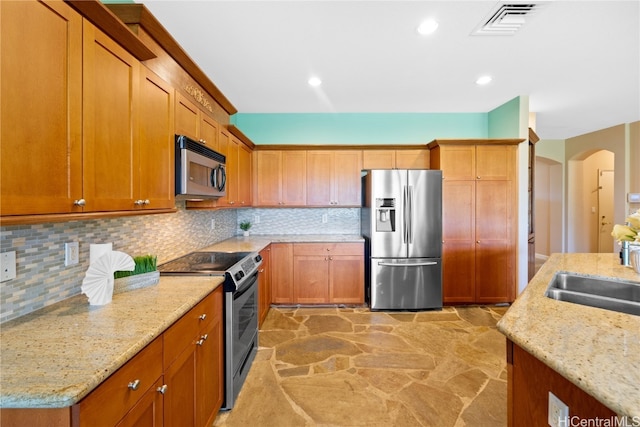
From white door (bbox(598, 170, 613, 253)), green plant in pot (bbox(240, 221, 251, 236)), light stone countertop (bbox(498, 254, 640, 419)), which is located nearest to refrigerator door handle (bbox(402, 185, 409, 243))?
light stone countertop (bbox(498, 254, 640, 419))

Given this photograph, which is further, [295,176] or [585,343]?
[295,176]

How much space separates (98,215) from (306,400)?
68.9 inches

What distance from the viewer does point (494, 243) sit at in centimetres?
373

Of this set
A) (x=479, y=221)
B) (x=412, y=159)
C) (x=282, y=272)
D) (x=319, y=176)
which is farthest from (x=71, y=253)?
(x=479, y=221)

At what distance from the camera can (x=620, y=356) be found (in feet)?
2.78

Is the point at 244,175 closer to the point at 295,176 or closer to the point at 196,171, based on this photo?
the point at 295,176

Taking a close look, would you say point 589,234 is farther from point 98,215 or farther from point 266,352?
point 98,215

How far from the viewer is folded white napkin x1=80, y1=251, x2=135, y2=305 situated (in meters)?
1.33

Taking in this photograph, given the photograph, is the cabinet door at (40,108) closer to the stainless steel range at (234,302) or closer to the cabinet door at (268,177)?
the stainless steel range at (234,302)

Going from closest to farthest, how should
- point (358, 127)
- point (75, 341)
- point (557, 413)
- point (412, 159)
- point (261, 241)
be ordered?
point (557, 413), point (75, 341), point (261, 241), point (412, 159), point (358, 127)

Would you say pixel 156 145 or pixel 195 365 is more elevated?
pixel 156 145

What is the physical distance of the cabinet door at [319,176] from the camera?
→ 409 cm

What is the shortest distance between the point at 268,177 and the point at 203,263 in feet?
6.73

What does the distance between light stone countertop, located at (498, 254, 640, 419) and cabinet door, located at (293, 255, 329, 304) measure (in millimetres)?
2508
